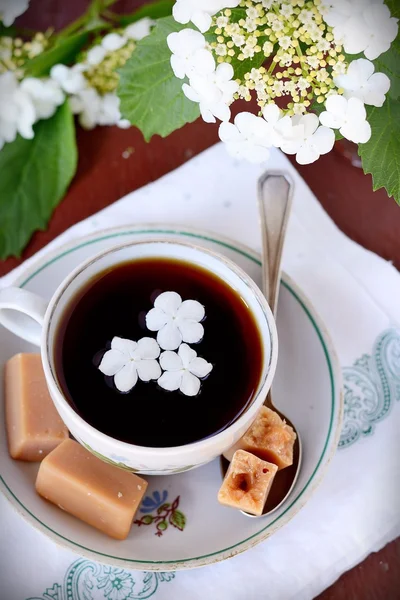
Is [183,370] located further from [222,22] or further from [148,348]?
[222,22]

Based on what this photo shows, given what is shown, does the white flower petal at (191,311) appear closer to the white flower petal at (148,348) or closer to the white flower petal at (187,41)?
the white flower petal at (148,348)

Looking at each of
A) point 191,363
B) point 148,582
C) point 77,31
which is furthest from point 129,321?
point 77,31

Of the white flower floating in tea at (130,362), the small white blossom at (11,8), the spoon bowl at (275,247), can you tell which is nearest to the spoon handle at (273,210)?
the spoon bowl at (275,247)

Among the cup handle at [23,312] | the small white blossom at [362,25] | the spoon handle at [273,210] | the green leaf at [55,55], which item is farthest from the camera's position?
the green leaf at [55,55]

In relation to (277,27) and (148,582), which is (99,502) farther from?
(277,27)

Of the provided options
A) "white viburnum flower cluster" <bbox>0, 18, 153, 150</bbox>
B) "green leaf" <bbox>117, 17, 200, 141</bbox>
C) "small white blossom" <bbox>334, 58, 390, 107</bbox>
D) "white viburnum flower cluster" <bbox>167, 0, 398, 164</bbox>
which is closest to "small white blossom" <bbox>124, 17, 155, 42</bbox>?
"white viburnum flower cluster" <bbox>0, 18, 153, 150</bbox>

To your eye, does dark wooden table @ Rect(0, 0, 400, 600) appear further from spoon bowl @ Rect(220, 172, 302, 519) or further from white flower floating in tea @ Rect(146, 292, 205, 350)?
white flower floating in tea @ Rect(146, 292, 205, 350)

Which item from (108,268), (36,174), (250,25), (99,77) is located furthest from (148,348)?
(99,77)
